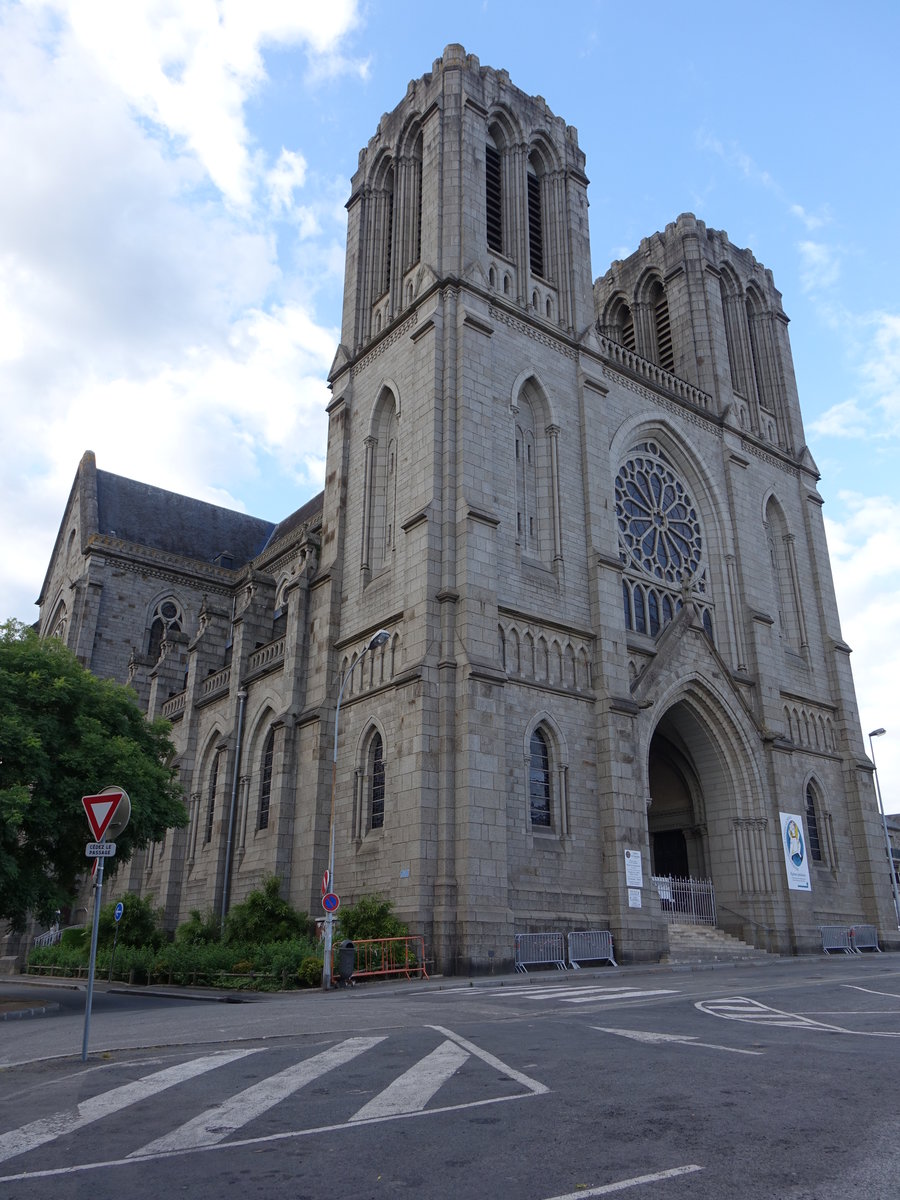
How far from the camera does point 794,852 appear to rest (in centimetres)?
3100

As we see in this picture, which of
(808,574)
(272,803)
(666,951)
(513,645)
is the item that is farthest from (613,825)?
(808,574)

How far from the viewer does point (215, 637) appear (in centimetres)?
3734

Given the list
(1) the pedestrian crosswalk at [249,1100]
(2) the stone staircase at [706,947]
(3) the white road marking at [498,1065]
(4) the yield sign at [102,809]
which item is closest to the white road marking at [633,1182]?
(1) the pedestrian crosswalk at [249,1100]

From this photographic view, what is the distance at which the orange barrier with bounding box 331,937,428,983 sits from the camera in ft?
68.3

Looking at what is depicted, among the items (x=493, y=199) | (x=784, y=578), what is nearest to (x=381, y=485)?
(x=493, y=199)

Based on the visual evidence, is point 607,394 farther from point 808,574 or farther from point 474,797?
point 474,797

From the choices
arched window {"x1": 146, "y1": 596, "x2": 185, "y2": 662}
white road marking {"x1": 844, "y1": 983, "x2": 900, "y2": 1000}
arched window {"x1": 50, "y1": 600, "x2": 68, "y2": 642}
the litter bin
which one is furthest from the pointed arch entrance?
arched window {"x1": 50, "y1": 600, "x2": 68, "y2": 642}

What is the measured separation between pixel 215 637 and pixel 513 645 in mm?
16054

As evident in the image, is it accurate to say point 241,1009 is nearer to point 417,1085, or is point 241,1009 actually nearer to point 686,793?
point 417,1085

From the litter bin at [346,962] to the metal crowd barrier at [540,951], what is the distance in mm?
4375

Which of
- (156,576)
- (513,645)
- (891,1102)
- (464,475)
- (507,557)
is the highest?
(156,576)

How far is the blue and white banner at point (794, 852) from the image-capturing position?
30.5 m

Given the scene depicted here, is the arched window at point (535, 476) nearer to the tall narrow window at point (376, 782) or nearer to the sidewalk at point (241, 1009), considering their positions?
the tall narrow window at point (376, 782)

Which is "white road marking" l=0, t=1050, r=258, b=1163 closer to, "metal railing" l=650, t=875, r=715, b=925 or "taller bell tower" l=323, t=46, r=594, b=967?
"taller bell tower" l=323, t=46, r=594, b=967
